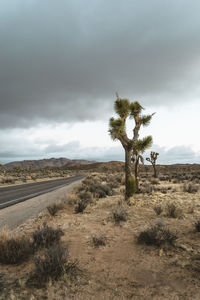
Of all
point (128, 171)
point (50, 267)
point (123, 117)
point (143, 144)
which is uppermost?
point (123, 117)

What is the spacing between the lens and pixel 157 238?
14.6ft

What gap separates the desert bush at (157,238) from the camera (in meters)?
4.41

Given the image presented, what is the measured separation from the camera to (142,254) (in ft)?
13.2

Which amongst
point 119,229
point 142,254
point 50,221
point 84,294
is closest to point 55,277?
point 84,294

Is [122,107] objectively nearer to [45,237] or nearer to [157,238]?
[157,238]

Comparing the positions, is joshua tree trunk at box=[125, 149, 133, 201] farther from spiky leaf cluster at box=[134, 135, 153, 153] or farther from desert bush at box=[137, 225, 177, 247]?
desert bush at box=[137, 225, 177, 247]

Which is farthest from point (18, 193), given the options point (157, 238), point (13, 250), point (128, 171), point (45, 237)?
point (157, 238)

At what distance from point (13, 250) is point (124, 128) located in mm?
9028

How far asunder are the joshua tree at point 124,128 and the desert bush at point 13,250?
761 centimetres

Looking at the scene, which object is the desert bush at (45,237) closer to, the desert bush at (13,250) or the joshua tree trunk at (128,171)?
the desert bush at (13,250)

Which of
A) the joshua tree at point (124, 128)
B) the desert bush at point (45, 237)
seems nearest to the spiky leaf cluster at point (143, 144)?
the joshua tree at point (124, 128)

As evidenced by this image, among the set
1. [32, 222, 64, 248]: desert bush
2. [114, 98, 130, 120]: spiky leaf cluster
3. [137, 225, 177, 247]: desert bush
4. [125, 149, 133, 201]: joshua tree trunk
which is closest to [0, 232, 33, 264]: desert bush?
[32, 222, 64, 248]: desert bush

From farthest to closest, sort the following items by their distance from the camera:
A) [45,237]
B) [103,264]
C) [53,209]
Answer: [53,209], [45,237], [103,264]

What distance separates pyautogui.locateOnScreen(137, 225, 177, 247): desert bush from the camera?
4410 mm
